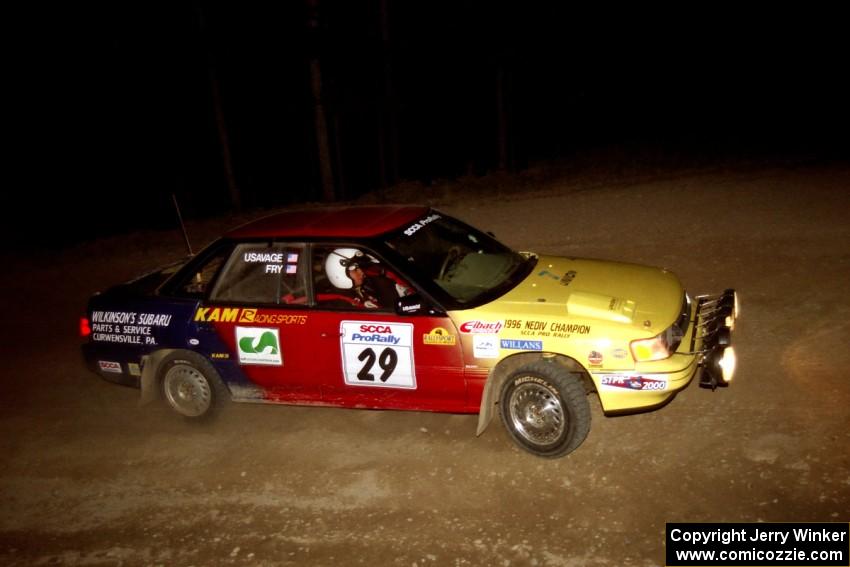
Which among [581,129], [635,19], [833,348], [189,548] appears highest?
[635,19]

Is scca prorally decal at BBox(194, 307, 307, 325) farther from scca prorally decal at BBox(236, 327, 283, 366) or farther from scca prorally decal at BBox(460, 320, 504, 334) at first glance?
scca prorally decal at BBox(460, 320, 504, 334)

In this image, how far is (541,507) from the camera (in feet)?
14.5

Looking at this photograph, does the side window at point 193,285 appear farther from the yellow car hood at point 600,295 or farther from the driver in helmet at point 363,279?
the yellow car hood at point 600,295

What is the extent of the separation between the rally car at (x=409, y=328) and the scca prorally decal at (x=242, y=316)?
1 centimetres

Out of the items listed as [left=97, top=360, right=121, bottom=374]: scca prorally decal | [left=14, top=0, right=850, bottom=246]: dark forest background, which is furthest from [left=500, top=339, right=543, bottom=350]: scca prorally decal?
[left=14, top=0, right=850, bottom=246]: dark forest background

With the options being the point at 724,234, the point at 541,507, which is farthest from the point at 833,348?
the point at 724,234

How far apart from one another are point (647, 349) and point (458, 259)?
1.73m

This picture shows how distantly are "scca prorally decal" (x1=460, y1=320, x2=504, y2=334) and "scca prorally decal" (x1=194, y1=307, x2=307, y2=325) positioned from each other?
51.0 inches

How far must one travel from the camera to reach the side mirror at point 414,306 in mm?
4828

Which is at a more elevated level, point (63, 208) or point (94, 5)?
point (94, 5)

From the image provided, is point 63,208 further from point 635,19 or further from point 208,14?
point 635,19

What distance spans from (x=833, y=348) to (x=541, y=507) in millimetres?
3206

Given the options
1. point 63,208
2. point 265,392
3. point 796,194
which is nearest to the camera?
point 265,392

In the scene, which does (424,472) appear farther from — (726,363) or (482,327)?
(726,363)
